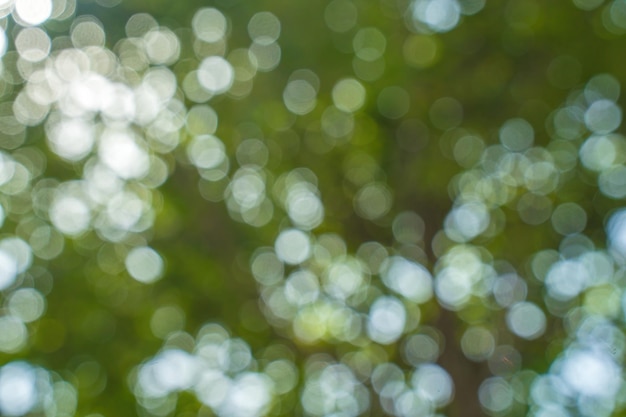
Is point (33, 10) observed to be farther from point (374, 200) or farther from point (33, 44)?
point (374, 200)

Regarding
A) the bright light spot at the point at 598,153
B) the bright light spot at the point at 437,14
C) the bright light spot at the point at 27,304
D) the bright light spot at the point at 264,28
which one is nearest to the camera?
the bright light spot at the point at 264,28

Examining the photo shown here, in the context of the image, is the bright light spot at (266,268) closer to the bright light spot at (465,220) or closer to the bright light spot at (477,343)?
the bright light spot at (465,220)

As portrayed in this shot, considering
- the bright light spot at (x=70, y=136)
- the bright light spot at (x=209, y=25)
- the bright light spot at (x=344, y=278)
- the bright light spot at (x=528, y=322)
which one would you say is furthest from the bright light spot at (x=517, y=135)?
the bright light spot at (x=70, y=136)

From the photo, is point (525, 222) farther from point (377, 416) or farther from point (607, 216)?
point (377, 416)

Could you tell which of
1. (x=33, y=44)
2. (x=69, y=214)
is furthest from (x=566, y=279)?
(x=33, y=44)

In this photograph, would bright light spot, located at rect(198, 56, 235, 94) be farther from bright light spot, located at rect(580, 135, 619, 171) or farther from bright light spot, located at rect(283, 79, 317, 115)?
bright light spot, located at rect(580, 135, 619, 171)

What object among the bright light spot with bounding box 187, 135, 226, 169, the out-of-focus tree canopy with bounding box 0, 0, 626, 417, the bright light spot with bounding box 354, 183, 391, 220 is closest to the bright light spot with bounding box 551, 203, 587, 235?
the out-of-focus tree canopy with bounding box 0, 0, 626, 417
